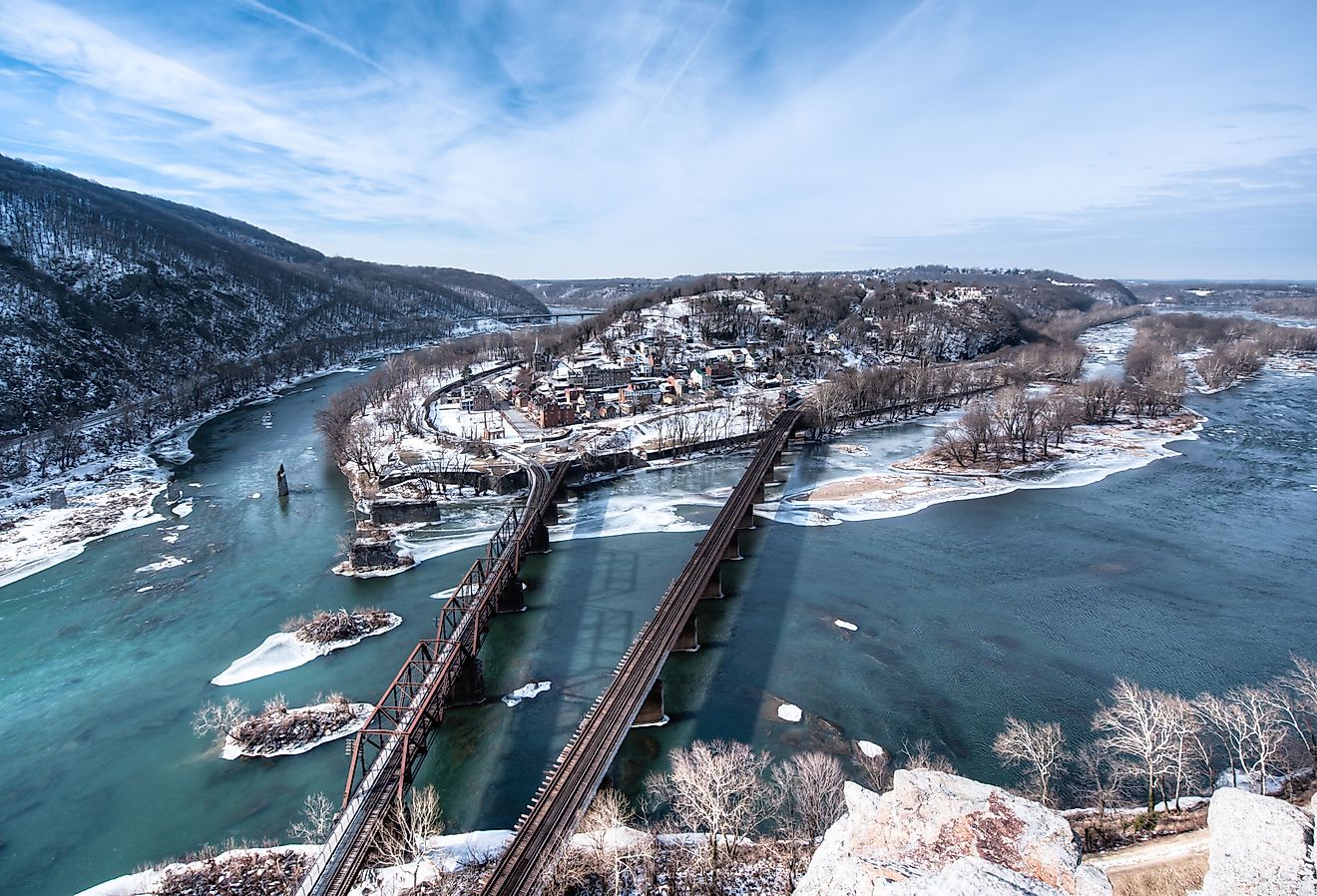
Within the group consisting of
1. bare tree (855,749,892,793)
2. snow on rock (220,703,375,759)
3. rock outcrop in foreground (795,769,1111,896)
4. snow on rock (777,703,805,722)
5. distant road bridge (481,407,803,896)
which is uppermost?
rock outcrop in foreground (795,769,1111,896)

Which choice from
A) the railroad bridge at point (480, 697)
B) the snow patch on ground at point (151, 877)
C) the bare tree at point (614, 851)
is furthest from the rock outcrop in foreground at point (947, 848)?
the snow patch on ground at point (151, 877)

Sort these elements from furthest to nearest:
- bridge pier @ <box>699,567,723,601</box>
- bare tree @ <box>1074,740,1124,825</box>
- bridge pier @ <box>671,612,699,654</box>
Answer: bridge pier @ <box>699,567,723,601</box>, bridge pier @ <box>671,612,699,654</box>, bare tree @ <box>1074,740,1124,825</box>

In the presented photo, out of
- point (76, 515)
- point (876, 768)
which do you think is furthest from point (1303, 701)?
point (76, 515)

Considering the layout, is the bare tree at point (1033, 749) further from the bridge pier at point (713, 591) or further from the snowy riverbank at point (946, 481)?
the snowy riverbank at point (946, 481)

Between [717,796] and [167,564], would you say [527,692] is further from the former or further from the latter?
[167,564]

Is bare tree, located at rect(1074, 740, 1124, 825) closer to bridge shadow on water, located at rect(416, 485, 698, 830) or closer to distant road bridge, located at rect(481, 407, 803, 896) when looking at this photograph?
distant road bridge, located at rect(481, 407, 803, 896)

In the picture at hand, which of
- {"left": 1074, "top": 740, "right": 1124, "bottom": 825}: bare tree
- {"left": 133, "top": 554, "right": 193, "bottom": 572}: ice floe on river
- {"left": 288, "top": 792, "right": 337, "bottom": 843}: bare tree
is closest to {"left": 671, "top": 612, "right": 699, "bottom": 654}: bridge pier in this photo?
{"left": 288, "top": 792, "right": 337, "bottom": 843}: bare tree
